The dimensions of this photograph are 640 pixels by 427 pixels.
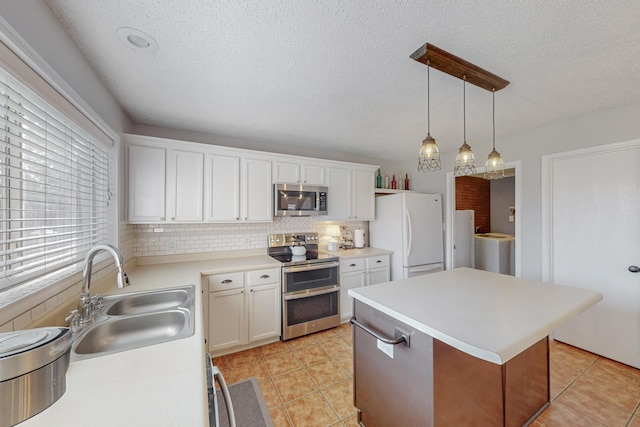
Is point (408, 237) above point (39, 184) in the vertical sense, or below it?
below

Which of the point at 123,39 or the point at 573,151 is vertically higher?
the point at 123,39

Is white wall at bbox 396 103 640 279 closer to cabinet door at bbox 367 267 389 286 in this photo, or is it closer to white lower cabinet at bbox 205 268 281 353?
cabinet door at bbox 367 267 389 286

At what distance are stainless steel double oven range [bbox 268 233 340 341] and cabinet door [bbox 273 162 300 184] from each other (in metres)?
0.74

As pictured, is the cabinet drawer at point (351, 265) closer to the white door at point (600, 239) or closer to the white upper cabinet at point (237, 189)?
the white upper cabinet at point (237, 189)

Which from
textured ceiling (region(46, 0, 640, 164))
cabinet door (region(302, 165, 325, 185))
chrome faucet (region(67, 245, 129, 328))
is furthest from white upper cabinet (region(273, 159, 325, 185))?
chrome faucet (region(67, 245, 129, 328))

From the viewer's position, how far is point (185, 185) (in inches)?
104

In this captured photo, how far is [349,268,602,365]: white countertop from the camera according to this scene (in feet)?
3.39

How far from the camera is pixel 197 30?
1.37 meters

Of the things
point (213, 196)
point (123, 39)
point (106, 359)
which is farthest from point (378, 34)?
point (213, 196)

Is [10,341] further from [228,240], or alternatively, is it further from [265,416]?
[228,240]

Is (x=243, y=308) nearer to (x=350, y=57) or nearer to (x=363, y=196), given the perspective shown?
(x=363, y=196)

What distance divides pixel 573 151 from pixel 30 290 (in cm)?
428

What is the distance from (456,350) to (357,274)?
206 cm

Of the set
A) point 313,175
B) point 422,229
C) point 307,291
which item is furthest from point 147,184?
point 422,229
